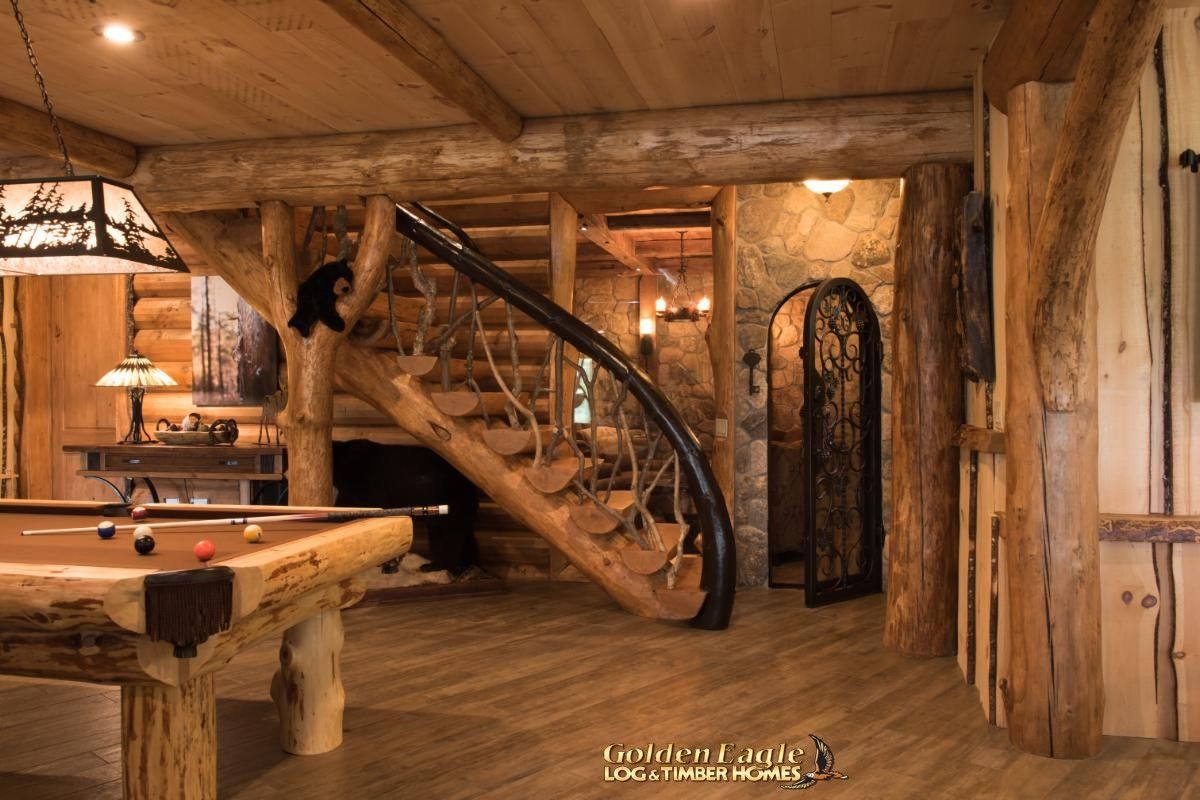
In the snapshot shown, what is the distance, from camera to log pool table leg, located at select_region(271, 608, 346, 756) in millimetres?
3383

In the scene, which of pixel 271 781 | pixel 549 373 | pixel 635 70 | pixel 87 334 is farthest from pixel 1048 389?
pixel 87 334

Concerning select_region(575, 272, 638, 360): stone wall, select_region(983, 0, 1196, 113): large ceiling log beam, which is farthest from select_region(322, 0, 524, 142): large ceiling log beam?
select_region(575, 272, 638, 360): stone wall

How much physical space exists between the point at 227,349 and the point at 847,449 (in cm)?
487

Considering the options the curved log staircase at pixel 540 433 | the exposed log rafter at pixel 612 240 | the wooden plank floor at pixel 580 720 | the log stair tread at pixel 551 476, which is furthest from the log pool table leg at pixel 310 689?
the exposed log rafter at pixel 612 240

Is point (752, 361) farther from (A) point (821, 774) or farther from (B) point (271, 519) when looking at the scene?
(B) point (271, 519)

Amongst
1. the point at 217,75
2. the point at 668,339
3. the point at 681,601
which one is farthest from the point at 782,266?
the point at 668,339

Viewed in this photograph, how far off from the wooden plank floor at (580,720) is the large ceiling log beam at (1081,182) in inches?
52.9

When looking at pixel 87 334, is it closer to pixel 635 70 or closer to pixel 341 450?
pixel 341 450

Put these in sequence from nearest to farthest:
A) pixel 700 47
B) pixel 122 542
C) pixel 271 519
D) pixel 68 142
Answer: pixel 122 542 → pixel 271 519 → pixel 700 47 → pixel 68 142

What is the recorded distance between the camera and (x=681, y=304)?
12.5 meters

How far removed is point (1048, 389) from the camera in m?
3.32

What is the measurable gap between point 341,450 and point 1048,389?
4.76m

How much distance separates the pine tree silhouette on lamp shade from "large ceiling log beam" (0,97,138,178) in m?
1.57

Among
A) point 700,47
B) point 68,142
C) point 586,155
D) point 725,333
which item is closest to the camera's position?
point 700,47
